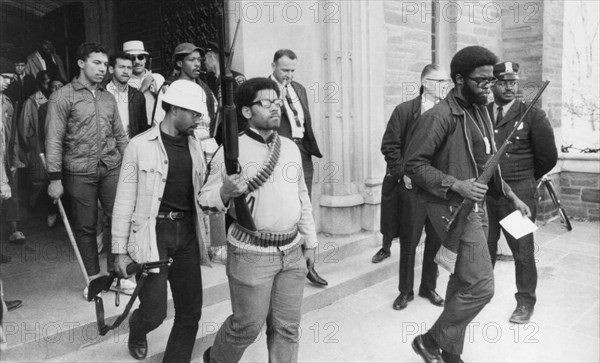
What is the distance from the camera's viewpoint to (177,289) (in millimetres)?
3656

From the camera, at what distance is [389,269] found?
20.6 ft

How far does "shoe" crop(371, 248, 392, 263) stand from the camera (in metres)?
6.31

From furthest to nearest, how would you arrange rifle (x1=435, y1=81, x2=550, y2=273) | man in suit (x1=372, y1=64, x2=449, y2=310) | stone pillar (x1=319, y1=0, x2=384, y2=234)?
1. stone pillar (x1=319, y1=0, x2=384, y2=234)
2. man in suit (x1=372, y1=64, x2=449, y2=310)
3. rifle (x1=435, y1=81, x2=550, y2=273)

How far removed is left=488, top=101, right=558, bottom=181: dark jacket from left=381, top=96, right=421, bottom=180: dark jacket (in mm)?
752

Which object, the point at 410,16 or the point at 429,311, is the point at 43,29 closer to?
the point at 410,16

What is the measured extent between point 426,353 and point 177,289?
68.6 inches

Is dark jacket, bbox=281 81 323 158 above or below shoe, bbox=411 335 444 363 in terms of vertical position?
above

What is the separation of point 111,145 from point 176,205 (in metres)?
1.51

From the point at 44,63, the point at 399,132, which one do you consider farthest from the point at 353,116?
the point at 44,63

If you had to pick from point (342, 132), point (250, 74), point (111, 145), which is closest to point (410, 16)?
point (342, 132)

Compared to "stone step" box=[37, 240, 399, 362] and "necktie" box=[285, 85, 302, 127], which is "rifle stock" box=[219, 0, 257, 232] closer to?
"stone step" box=[37, 240, 399, 362]

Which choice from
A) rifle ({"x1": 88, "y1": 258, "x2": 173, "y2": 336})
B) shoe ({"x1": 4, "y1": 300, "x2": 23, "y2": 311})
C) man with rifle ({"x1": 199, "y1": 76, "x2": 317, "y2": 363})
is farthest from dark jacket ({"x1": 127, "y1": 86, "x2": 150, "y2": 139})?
man with rifle ({"x1": 199, "y1": 76, "x2": 317, "y2": 363})

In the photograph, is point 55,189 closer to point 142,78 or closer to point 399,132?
point 142,78

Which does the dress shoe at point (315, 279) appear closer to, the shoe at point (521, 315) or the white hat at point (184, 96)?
the shoe at point (521, 315)
